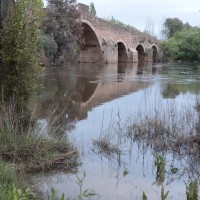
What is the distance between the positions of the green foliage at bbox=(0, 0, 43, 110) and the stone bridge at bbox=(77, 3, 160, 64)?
24070 millimetres

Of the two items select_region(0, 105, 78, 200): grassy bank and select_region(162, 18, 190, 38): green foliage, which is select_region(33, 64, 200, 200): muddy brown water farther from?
select_region(162, 18, 190, 38): green foliage

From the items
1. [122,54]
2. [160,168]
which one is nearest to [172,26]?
[122,54]

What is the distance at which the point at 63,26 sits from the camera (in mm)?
28609

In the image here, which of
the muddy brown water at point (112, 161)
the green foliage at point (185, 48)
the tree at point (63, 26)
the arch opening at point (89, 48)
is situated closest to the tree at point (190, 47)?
the green foliage at point (185, 48)

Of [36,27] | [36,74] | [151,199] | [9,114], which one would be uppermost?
[36,27]

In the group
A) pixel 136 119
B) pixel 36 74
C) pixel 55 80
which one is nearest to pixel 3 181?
pixel 36 74

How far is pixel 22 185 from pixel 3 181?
0.99 ft

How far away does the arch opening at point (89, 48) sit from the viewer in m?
36.7

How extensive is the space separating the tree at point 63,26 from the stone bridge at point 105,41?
2.09 m

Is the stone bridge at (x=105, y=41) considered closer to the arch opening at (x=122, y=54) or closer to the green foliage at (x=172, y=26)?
the arch opening at (x=122, y=54)

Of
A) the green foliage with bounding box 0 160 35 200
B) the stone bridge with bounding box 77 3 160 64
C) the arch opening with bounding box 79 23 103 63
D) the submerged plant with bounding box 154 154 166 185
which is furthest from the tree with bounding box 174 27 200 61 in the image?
the green foliage with bounding box 0 160 35 200

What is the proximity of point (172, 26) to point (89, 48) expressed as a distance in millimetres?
39396

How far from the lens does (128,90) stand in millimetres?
17062

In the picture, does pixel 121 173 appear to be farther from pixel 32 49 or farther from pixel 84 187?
pixel 32 49
